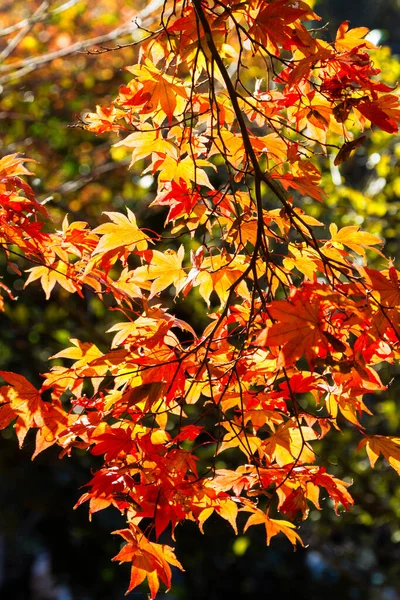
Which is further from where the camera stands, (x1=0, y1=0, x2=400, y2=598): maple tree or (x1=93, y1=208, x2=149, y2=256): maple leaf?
(x1=93, y1=208, x2=149, y2=256): maple leaf

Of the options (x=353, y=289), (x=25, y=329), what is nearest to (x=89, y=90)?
(x=25, y=329)

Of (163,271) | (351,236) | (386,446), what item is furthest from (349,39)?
(386,446)

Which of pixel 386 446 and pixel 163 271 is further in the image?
pixel 163 271

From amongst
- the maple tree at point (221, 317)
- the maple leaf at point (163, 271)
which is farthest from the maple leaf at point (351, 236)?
the maple leaf at point (163, 271)

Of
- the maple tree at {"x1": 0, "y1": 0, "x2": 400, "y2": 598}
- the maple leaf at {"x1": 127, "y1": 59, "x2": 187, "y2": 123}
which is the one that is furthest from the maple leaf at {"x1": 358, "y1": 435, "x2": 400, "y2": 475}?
the maple leaf at {"x1": 127, "y1": 59, "x2": 187, "y2": 123}

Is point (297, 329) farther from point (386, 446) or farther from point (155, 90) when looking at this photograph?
point (155, 90)

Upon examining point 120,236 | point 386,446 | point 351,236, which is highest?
point 120,236

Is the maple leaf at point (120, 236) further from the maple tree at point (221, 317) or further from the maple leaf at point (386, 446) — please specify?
the maple leaf at point (386, 446)

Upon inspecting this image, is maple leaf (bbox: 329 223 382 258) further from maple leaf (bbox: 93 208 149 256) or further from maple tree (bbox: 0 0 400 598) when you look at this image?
maple leaf (bbox: 93 208 149 256)

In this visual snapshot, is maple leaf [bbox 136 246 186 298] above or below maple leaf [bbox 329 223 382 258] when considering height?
above

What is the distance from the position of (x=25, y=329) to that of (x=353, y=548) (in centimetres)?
236

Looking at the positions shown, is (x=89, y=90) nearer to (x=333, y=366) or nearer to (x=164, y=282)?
(x=164, y=282)

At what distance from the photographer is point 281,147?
4.30 ft

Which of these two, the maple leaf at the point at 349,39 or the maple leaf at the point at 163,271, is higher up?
the maple leaf at the point at 349,39
